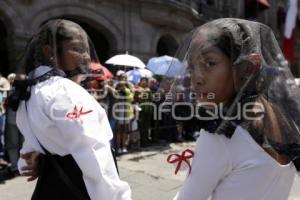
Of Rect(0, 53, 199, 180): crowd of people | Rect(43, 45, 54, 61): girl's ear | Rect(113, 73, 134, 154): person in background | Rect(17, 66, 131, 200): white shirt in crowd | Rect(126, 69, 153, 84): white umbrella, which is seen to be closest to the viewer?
Rect(17, 66, 131, 200): white shirt in crowd

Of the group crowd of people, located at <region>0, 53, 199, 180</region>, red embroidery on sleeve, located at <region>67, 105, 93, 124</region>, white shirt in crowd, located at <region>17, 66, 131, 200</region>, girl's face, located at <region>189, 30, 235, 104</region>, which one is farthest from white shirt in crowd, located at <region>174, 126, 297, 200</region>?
crowd of people, located at <region>0, 53, 199, 180</region>

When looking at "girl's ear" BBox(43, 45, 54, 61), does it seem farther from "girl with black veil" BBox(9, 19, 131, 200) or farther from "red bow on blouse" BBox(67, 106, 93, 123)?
"red bow on blouse" BBox(67, 106, 93, 123)

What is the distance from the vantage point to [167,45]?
17.8 meters

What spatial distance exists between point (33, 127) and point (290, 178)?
48.1 inches

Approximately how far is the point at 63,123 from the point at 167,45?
1607 centimetres

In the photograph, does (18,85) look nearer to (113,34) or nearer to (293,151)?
(293,151)

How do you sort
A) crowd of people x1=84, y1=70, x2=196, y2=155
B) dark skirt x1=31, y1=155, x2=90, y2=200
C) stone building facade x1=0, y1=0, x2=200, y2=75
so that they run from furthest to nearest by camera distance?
stone building facade x1=0, y1=0, x2=200, y2=75, crowd of people x1=84, y1=70, x2=196, y2=155, dark skirt x1=31, y1=155, x2=90, y2=200

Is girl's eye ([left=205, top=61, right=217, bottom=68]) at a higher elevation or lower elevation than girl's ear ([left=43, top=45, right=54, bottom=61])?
lower

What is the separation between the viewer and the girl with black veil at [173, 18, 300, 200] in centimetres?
133

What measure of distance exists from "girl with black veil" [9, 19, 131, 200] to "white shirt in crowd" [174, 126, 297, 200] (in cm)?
67

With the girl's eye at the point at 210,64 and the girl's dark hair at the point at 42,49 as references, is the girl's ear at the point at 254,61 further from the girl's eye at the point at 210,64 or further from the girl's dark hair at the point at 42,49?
the girl's dark hair at the point at 42,49

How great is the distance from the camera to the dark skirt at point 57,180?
2049 mm

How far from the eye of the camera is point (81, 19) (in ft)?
44.0

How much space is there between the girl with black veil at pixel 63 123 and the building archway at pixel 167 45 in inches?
591
